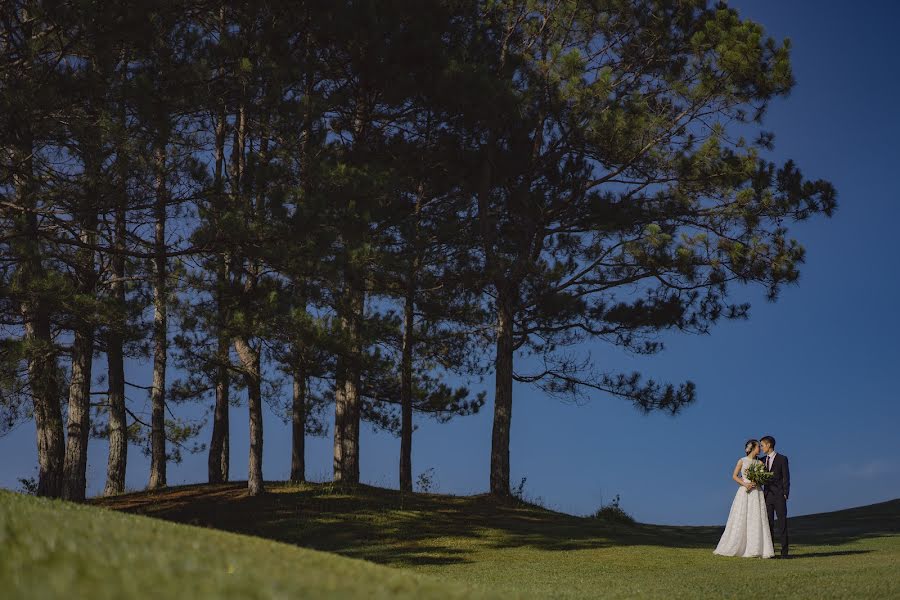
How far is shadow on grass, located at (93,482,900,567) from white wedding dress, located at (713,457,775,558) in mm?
1631

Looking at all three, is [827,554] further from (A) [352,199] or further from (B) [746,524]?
(A) [352,199]

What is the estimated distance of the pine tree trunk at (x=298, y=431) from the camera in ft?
60.4

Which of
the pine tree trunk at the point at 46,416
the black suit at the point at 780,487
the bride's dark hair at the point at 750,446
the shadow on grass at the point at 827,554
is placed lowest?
the shadow on grass at the point at 827,554

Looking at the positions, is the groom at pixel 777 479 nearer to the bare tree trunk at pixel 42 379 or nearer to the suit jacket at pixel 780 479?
the suit jacket at pixel 780 479

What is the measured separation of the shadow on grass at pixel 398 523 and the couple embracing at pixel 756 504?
131cm

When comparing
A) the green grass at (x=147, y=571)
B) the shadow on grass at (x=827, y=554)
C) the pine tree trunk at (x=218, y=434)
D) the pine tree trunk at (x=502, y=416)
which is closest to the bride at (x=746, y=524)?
the shadow on grass at (x=827, y=554)

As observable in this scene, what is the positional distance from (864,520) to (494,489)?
9.97m

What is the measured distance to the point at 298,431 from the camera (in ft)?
61.9

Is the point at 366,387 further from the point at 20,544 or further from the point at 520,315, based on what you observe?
the point at 20,544

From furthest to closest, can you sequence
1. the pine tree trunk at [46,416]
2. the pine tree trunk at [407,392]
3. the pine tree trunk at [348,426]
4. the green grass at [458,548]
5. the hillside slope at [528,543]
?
1. the pine tree trunk at [407,392]
2. the pine tree trunk at [348,426]
3. the pine tree trunk at [46,416]
4. the hillside slope at [528,543]
5. the green grass at [458,548]

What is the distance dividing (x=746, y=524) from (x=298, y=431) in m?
10.3

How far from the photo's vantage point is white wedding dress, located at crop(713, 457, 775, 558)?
12.8 meters

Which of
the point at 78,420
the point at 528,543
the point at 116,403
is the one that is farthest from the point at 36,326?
the point at 528,543

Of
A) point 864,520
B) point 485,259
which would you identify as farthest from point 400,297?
point 864,520
